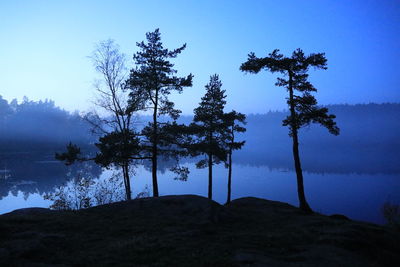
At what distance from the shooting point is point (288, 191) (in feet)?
203

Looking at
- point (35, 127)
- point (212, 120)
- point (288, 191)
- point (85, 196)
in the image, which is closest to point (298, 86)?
point (212, 120)

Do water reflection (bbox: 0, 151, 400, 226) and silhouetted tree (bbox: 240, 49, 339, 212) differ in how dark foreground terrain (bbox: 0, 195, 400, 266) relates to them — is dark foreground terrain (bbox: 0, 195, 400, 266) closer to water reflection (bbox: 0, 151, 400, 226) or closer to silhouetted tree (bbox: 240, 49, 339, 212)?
silhouetted tree (bbox: 240, 49, 339, 212)

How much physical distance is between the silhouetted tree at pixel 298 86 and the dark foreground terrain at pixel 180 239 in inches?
278

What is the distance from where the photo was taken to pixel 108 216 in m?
15.3

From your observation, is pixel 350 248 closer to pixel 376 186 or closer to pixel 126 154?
pixel 126 154

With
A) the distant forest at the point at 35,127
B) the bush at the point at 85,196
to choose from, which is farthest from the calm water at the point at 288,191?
the distant forest at the point at 35,127

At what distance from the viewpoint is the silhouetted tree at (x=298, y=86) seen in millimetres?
19812

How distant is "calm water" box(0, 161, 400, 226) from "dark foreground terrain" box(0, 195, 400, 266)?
3275 cm

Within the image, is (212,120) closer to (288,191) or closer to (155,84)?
(155,84)

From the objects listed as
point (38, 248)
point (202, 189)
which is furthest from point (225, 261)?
point (202, 189)

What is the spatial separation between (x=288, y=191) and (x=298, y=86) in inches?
1832

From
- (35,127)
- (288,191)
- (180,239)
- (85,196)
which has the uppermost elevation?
(35,127)

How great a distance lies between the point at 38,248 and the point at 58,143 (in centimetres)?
15772

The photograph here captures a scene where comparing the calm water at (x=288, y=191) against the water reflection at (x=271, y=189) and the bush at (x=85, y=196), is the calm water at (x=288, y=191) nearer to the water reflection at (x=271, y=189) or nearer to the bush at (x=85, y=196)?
the water reflection at (x=271, y=189)
